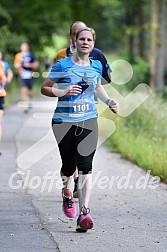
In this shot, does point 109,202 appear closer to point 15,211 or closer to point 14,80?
point 15,211

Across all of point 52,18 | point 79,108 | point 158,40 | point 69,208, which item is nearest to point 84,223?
point 69,208

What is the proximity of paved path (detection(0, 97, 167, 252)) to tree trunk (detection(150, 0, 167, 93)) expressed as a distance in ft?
34.1

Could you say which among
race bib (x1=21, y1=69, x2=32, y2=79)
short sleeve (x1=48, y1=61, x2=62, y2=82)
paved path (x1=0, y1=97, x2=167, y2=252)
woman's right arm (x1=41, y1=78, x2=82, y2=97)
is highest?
short sleeve (x1=48, y1=61, x2=62, y2=82)

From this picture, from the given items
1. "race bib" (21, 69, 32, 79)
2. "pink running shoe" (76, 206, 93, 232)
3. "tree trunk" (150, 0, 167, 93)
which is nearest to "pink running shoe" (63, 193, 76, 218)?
"pink running shoe" (76, 206, 93, 232)

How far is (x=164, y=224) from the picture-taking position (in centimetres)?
802

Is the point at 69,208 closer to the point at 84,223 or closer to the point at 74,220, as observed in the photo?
the point at 74,220

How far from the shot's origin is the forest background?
13.8 m

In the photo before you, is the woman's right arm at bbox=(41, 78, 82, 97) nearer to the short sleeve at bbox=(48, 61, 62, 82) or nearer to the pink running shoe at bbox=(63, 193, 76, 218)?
the short sleeve at bbox=(48, 61, 62, 82)

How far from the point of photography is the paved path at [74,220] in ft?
23.5

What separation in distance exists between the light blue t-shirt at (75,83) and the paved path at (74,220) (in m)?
1.04

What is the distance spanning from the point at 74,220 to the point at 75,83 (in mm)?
1461

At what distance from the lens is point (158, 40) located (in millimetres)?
24391

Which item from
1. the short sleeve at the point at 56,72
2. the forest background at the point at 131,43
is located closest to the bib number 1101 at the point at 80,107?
the short sleeve at the point at 56,72

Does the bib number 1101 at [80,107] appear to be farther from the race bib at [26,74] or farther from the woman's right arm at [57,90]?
the race bib at [26,74]
